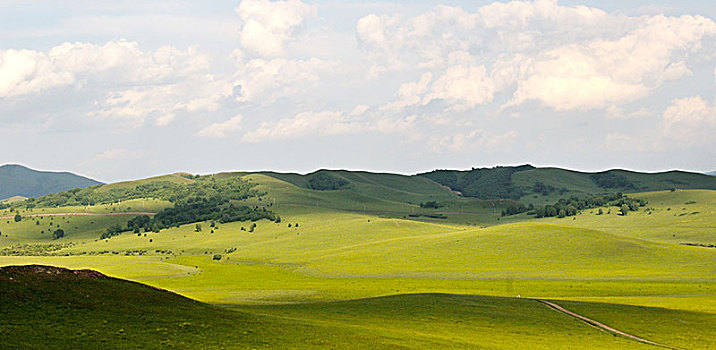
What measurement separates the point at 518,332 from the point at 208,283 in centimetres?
6964

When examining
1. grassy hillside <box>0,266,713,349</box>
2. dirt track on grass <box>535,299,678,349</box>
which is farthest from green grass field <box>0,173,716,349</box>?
dirt track on grass <box>535,299,678,349</box>

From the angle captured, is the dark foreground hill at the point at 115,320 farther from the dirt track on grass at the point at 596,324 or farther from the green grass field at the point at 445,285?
the dirt track on grass at the point at 596,324

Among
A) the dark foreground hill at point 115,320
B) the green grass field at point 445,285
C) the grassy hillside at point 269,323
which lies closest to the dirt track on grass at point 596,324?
the green grass field at point 445,285

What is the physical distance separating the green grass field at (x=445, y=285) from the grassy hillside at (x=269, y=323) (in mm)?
201

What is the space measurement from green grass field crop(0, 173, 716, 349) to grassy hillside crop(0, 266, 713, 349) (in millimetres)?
201

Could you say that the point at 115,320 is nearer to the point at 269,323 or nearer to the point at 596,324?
the point at 269,323

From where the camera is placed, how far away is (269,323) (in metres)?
42.8

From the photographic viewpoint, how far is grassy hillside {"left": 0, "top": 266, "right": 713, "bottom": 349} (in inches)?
1345

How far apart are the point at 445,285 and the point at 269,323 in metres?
64.1

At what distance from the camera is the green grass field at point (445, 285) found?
44781mm

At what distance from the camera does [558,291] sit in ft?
298

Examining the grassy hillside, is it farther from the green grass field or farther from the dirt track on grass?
the dirt track on grass

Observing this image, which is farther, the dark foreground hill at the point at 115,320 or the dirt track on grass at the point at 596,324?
the dirt track on grass at the point at 596,324

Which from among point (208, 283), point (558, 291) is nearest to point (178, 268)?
point (208, 283)
